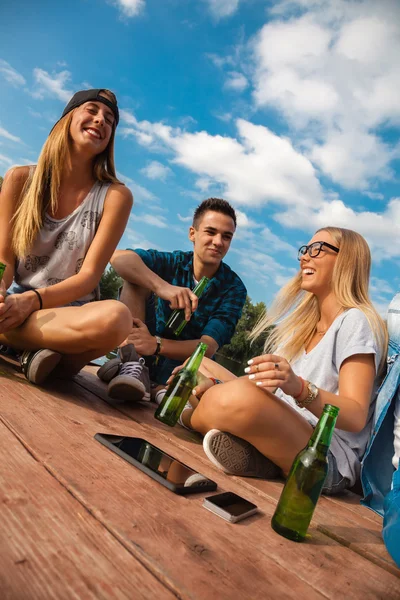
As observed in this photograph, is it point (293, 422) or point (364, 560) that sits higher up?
point (293, 422)

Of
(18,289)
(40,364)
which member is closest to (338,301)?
(40,364)

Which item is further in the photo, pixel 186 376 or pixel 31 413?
pixel 186 376

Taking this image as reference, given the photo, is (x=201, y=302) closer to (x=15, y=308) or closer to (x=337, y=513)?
(x=15, y=308)

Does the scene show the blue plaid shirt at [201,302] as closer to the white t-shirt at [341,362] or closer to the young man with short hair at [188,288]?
the young man with short hair at [188,288]

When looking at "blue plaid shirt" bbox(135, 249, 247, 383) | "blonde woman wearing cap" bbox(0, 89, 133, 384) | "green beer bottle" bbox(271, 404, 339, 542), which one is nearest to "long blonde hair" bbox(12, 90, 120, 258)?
"blonde woman wearing cap" bbox(0, 89, 133, 384)

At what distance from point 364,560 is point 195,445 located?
1.03 m

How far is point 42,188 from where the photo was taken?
2895mm

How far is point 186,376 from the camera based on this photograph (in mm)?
2420

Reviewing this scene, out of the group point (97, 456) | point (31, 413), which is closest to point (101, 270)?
point (31, 413)

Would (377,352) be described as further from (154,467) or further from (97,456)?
(97,456)

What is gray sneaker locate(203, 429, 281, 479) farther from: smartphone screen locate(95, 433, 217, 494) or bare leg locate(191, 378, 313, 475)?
smartphone screen locate(95, 433, 217, 494)

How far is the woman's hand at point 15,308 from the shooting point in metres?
2.40

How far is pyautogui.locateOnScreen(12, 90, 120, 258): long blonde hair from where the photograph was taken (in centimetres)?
280

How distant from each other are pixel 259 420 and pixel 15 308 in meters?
1.46
